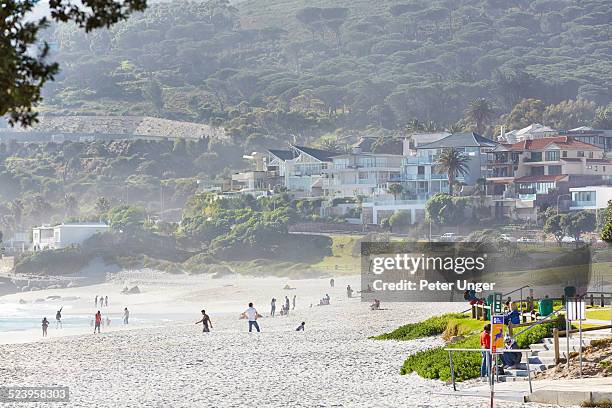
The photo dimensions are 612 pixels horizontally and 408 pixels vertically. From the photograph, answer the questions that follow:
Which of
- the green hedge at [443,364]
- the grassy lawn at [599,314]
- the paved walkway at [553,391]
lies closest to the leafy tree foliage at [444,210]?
the grassy lawn at [599,314]

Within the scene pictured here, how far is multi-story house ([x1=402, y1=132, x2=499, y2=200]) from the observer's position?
114 metres

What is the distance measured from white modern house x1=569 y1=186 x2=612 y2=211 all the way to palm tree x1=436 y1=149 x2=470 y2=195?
10.6 meters

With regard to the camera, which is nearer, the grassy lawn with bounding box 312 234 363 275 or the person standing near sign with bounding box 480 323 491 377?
the person standing near sign with bounding box 480 323 491 377

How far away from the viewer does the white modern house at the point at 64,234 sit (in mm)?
102250

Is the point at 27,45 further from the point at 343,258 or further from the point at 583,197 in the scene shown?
the point at 583,197

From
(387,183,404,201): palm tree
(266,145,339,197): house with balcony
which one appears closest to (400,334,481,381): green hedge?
(387,183,404,201): palm tree

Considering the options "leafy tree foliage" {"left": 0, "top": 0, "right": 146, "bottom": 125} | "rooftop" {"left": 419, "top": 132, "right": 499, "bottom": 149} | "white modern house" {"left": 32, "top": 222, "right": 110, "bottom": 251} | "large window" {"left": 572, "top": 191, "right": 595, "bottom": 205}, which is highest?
"rooftop" {"left": 419, "top": 132, "right": 499, "bottom": 149}

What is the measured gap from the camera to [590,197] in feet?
343

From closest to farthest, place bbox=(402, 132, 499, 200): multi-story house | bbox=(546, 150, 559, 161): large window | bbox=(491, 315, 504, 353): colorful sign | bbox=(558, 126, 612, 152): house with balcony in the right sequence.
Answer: bbox=(491, 315, 504, 353): colorful sign → bbox=(546, 150, 559, 161): large window → bbox=(402, 132, 499, 200): multi-story house → bbox=(558, 126, 612, 152): house with balcony

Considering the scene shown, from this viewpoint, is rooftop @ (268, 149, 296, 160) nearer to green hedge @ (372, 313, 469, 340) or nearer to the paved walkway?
green hedge @ (372, 313, 469, 340)

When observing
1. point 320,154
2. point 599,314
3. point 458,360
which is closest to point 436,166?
point 320,154

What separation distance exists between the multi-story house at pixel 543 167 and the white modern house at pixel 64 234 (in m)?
35.7

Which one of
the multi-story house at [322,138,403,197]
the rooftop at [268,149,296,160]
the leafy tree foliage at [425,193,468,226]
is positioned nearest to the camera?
the leafy tree foliage at [425,193,468,226]

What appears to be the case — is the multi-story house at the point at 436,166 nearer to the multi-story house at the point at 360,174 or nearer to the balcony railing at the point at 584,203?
the multi-story house at the point at 360,174
